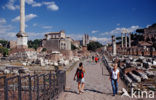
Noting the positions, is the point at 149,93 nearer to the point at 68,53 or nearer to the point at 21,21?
the point at 21,21

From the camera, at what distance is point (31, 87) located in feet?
13.7

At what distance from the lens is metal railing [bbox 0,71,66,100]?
3.30 metres

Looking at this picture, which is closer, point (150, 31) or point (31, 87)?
point (31, 87)

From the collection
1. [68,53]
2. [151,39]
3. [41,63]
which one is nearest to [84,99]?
[41,63]

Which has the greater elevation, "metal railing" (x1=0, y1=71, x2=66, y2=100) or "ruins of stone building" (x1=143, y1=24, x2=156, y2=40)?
"ruins of stone building" (x1=143, y1=24, x2=156, y2=40)

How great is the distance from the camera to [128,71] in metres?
12.0

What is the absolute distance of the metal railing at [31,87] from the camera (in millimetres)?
3301

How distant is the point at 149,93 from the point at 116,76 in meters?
1.89

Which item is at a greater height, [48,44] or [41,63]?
[48,44]

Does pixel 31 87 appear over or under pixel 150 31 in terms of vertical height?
under

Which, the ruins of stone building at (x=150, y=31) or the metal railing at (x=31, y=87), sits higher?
the ruins of stone building at (x=150, y=31)

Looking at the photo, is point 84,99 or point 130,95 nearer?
point 84,99

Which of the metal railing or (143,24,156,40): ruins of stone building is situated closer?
the metal railing

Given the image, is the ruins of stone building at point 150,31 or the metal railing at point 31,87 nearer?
the metal railing at point 31,87
